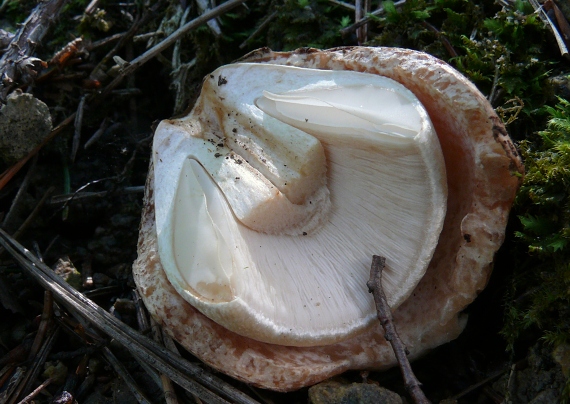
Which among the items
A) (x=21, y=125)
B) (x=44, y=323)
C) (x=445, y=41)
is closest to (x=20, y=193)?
(x=21, y=125)

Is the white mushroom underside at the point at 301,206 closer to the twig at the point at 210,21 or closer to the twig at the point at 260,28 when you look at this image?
the twig at the point at 260,28

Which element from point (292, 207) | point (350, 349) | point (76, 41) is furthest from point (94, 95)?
point (350, 349)

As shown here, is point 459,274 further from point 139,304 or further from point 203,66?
point 203,66

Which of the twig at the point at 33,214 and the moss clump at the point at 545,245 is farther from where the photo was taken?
the twig at the point at 33,214

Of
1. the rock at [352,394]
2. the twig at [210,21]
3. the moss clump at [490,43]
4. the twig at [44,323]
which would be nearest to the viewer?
the rock at [352,394]

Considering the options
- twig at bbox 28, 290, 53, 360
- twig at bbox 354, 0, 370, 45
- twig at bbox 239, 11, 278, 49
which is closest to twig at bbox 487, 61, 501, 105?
twig at bbox 354, 0, 370, 45

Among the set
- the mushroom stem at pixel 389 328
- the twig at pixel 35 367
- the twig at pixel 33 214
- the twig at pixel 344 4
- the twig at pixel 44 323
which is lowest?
the twig at pixel 35 367

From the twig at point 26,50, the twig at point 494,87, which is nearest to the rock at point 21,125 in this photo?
the twig at point 26,50
